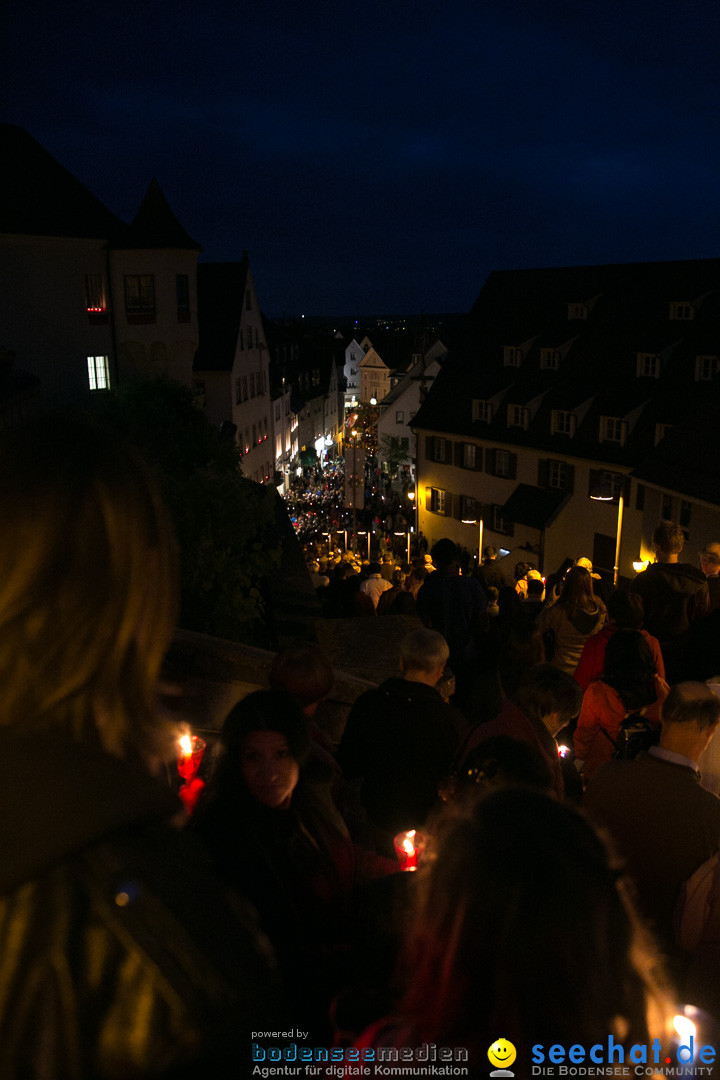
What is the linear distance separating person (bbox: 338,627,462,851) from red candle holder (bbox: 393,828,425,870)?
1.97 feet

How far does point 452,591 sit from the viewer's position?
8.05 metres

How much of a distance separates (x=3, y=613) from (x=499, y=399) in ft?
112

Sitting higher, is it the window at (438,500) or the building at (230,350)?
the building at (230,350)

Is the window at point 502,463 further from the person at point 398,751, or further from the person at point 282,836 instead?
the person at point 282,836

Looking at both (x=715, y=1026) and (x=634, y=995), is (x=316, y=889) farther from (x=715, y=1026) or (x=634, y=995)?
(x=634, y=995)

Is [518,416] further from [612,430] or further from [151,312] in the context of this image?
[151,312]

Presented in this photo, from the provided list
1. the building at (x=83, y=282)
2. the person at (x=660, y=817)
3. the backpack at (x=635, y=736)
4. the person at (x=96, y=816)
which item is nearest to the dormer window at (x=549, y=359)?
the building at (x=83, y=282)

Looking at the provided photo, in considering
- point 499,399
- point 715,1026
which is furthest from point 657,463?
point 715,1026

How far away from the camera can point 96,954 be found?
0.98 metres

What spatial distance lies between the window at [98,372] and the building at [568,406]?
1599cm

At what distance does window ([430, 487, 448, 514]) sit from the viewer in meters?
36.8

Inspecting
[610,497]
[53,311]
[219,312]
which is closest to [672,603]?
[610,497]

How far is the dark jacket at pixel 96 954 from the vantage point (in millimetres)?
967

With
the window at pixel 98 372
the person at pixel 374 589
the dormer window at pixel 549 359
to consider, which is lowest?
the person at pixel 374 589
